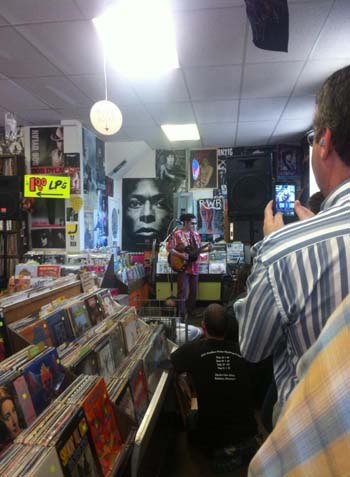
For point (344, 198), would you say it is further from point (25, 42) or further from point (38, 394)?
point (25, 42)

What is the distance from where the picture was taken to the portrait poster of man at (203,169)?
21.9ft

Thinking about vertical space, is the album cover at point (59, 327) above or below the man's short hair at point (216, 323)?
above

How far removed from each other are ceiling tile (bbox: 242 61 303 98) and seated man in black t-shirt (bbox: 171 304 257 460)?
2.63 m

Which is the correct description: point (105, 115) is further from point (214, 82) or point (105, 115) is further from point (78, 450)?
point (78, 450)

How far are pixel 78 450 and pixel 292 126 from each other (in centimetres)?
529

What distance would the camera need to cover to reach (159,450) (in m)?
2.00

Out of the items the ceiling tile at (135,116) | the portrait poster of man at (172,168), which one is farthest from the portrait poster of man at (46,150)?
the portrait poster of man at (172,168)

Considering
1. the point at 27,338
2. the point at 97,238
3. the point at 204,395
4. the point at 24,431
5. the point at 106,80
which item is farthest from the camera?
the point at 97,238

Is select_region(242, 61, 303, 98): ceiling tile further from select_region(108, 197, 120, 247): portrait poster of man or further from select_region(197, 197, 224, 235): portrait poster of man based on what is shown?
select_region(108, 197, 120, 247): portrait poster of man

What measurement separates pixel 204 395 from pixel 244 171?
1.56m

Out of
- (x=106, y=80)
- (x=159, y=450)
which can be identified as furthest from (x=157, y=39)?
(x=159, y=450)

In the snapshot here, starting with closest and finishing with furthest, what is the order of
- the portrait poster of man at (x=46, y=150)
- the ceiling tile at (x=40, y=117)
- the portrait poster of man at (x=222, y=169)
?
the ceiling tile at (x=40, y=117) < the portrait poster of man at (x=46, y=150) < the portrait poster of man at (x=222, y=169)

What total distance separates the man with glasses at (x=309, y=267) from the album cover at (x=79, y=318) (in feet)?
3.33

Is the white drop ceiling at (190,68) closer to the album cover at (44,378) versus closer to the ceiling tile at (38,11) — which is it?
the ceiling tile at (38,11)
